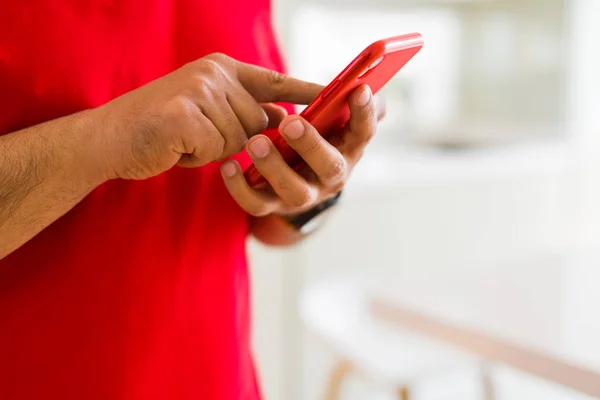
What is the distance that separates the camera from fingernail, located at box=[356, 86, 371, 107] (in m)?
0.53

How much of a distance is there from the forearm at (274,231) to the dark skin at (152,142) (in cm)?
21

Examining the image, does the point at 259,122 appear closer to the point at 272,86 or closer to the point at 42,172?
the point at 272,86

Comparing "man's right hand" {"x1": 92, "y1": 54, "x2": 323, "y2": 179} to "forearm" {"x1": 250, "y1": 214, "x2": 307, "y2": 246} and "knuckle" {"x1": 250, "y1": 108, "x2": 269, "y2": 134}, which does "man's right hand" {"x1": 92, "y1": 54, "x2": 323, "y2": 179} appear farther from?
"forearm" {"x1": 250, "y1": 214, "x2": 307, "y2": 246}

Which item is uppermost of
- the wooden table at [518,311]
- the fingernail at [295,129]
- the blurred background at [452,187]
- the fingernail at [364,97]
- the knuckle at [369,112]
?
the fingernail at [364,97]

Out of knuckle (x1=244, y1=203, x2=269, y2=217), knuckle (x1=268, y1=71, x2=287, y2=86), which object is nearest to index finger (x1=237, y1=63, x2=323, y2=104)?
knuckle (x1=268, y1=71, x2=287, y2=86)

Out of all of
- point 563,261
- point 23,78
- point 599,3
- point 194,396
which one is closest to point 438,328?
point 194,396

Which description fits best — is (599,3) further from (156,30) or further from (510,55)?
(156,30)

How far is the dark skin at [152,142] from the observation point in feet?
1.62

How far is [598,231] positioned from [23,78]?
2.66 metres

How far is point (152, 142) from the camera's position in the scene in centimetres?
49

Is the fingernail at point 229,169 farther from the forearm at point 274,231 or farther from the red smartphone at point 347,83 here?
the forearm at point 274,231

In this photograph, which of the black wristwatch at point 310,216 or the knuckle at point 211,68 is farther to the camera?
the black wristwatch at point 310,216

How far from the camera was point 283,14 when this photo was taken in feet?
6.02

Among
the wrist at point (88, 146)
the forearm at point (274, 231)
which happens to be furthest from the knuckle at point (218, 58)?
the forearm at point (274, 231)
